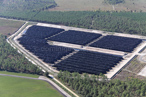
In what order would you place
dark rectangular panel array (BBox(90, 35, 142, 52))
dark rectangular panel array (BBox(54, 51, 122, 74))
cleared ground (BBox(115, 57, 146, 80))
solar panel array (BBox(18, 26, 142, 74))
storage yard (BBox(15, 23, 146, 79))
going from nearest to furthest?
cleared ground (BBox(115, 57, 146, 80)) → dark rectangular panel array (BBox(54, 51, 122, 74)) → solar panel array (BBox(18, 26, 142, 74)) → storage yard (BBox(15, 23, 146, 79)) → dark rectangular panel array (BBox(90, 35, 142, 52))

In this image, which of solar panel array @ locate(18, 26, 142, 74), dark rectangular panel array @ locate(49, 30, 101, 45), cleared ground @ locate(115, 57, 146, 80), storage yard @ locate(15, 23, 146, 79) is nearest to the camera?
cleared ground @ locate(115, 57, 146, 80)

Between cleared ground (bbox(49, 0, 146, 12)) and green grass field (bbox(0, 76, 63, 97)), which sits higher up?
cleared ground (bbox(49, 0, 146, 12))

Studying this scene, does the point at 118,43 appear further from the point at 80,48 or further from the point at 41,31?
the point at 41,31

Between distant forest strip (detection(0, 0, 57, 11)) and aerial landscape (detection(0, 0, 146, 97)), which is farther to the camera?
distant forest strip (detection(0, 0, 57, 11))

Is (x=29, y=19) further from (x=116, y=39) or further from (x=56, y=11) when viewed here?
(x=116, y=39)

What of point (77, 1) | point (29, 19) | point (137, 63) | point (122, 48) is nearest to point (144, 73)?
point (137, 63)

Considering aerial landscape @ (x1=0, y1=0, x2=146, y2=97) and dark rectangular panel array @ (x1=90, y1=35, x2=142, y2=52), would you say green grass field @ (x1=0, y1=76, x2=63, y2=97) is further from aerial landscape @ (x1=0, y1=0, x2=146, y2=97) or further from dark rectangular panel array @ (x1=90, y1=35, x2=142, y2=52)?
dark rectangular panel array @ (x1=90, y1=35, x2=142, y2=52)

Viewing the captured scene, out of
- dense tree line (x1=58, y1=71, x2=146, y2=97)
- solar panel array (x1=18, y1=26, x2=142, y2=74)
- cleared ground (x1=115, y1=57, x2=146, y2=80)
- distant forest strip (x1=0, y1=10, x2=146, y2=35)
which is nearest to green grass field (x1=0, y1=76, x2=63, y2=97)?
dense tree line (x1=58, y1=71, x2=146, y2=97)
